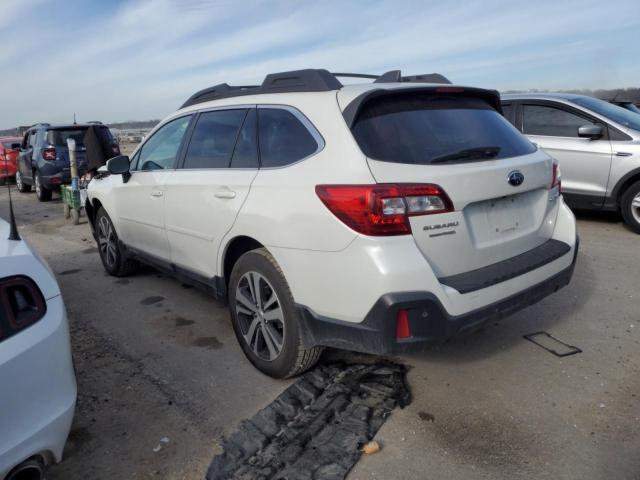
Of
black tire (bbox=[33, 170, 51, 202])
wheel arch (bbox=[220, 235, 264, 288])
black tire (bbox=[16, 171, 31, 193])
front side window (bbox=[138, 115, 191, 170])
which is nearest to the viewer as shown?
wheel arch (bbox=[220, 235, 264, 288])

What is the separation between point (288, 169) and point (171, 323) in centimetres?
204

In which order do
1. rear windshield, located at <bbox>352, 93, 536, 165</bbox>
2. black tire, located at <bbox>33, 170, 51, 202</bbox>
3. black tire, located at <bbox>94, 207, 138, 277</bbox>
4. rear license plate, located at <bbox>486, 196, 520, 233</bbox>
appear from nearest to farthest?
rear windshield, located at <bbox>352, 93, 536, 165</bbox>
rear license plate, located at <bbox>486, 196, 520, 233</bbox>
black tire, located at <bbox>94, 207, 138, 277</bbox>
black tire, located at <bbox>33, 170, 51, 202</bbox>

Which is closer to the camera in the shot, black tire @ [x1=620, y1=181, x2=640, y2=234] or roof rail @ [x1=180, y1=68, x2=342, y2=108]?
roof rail @ [x1=180, y1=68, x2=342, y2=108]

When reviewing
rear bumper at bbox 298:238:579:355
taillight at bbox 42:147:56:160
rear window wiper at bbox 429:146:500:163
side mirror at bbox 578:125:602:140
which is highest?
side mirror at bbox 578:125:602:140

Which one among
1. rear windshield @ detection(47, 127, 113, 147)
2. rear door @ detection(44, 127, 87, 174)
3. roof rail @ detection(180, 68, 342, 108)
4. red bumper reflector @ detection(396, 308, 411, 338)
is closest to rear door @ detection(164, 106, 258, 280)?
roof rail @ detection(180, 68, 342, 108)

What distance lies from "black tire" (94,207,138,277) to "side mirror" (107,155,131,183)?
82 centimetres

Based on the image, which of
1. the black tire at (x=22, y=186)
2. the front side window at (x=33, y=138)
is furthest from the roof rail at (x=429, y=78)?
the black tire at (x=22, y=186)

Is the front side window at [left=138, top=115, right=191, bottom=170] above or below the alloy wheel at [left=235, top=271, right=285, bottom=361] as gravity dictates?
above

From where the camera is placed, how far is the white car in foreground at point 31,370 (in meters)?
1.83

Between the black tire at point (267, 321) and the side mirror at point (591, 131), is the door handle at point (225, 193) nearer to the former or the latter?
the black tire at point (267, 321)

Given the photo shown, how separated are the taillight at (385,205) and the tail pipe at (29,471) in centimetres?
162

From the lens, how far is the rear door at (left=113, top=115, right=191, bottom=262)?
4.25 meters

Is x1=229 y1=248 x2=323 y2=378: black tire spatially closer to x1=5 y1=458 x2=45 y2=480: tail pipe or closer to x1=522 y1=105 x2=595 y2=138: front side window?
x1=5 y1=458 x2=45 y2=480: tail pipe

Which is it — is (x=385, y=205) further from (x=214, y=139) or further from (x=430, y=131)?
(x=214, y=139)
